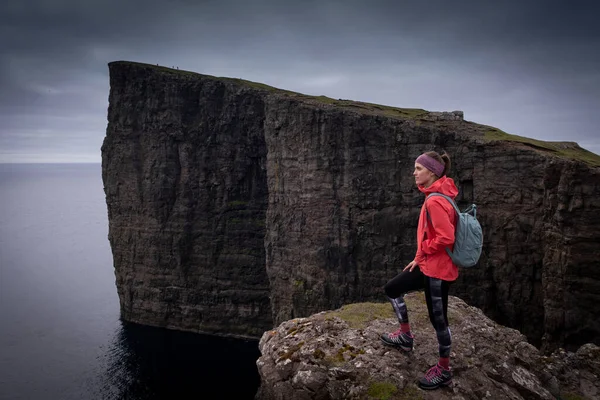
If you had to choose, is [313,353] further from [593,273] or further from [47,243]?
[47,243]

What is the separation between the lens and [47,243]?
446 ft

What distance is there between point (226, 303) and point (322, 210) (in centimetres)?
2480

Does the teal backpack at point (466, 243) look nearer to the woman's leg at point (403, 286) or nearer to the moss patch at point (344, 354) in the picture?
the woman's leg at point (403, 286)

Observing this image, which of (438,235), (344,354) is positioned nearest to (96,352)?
(344,354)

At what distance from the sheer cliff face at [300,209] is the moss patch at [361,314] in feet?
85.9

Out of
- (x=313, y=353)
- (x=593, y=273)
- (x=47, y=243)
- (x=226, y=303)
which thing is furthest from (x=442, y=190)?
(x=47, y=243)

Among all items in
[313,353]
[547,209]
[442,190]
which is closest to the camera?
[442,190]

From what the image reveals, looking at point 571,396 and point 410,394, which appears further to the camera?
point 571,396

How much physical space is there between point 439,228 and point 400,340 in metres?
3.03

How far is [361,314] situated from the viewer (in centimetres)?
1227

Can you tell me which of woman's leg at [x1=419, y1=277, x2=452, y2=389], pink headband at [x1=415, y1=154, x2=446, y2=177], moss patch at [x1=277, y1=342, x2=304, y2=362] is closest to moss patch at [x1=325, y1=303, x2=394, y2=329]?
moss patch at [x1=277, y1=342, x2=304, y2=362]

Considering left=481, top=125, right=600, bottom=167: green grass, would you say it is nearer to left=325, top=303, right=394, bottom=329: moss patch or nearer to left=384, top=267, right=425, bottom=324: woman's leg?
left=325, top=303, right=394, bottom=329: moss patch

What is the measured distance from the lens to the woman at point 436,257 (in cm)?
873

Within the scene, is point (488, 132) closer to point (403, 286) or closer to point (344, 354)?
point (403, 286)
